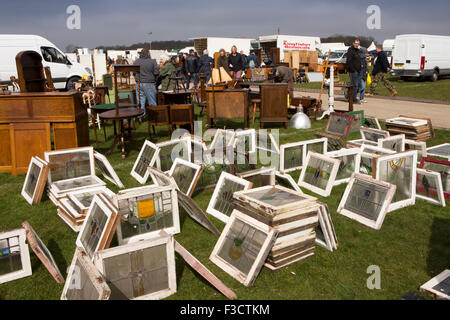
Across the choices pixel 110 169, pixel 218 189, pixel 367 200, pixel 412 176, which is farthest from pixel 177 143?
pixel 412 176

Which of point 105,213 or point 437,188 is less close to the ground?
point 105,213

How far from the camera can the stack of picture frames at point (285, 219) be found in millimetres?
3371

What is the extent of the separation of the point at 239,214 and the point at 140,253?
3.40ft

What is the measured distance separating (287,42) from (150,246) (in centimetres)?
3267

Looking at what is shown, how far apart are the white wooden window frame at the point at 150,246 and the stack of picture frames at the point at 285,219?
684 millimetres

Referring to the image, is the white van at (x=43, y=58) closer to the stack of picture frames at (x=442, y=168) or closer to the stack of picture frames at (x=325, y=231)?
the stack of picture frames at (x=442, y=168)

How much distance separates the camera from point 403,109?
12117 mm

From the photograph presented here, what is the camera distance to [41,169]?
5.18 metres

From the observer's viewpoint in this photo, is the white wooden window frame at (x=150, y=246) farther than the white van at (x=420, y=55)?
No

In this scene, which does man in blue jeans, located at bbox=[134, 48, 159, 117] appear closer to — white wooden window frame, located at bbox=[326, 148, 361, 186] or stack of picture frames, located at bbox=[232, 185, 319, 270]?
white wooden window frame, located at bbox=[326, 148, 361, 186]

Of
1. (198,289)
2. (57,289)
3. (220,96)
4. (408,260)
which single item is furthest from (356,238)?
(220,96)

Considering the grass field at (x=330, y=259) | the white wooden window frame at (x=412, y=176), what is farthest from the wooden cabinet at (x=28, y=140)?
the white wooden window frame at (x=412, y=176)

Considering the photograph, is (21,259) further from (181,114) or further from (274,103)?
(274,103)

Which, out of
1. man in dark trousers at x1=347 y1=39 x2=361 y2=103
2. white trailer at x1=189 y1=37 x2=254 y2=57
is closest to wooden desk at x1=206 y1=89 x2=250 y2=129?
man in dark trousers at x1=347 y1=39 x2=361 y2=103
